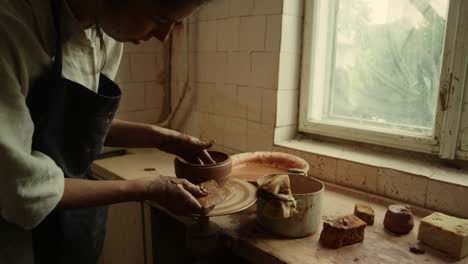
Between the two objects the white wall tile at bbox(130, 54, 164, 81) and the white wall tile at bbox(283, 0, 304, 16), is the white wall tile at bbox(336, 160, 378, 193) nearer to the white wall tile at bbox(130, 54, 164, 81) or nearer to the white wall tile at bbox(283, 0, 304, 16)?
the white wall tile at bbox(283, 0, 304, 16)

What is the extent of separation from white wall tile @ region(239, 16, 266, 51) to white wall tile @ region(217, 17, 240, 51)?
1.5 inches

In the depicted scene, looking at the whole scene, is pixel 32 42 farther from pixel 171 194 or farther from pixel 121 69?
pixel 121 69

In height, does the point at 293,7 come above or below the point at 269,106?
above

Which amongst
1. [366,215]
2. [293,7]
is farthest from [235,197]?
[293,7]

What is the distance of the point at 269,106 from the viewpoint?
72.6 inches

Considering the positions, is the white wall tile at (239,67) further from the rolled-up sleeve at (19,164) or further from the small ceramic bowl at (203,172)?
the rolled-up sleeve at (19,164)

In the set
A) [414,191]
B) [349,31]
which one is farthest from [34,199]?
[349,31]

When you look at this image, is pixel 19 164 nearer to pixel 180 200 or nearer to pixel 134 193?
pixel 134 193

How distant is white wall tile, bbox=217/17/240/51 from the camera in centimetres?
196

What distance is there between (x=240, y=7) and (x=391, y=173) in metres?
1.14

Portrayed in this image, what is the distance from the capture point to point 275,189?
1.12m

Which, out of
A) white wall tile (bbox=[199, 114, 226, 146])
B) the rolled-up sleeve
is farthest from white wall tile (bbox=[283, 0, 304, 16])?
the rolled-up sleeve

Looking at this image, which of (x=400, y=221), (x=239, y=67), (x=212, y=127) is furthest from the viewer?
(x=212, y=127)

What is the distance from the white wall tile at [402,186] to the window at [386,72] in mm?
169
